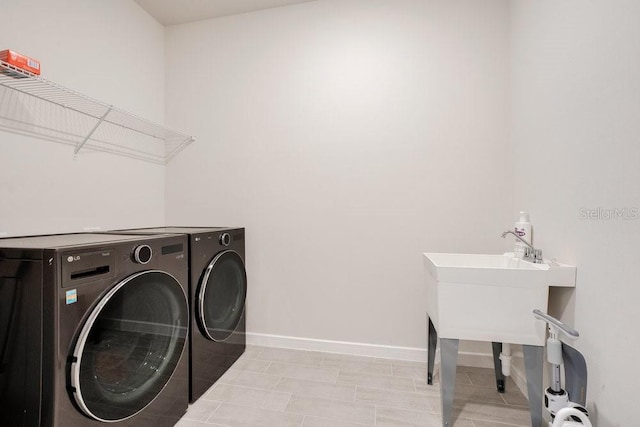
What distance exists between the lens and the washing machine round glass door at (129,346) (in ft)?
3.19

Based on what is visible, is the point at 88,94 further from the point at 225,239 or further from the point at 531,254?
the point at 531,254

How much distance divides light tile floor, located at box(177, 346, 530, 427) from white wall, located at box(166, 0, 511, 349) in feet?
0.84

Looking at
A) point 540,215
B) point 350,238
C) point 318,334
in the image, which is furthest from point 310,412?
point 540,215

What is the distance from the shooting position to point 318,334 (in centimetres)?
214

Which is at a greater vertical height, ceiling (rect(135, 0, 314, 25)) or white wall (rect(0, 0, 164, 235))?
ceiling (rect(135, 0, 314, 25))

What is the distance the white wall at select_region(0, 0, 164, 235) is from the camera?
140cm

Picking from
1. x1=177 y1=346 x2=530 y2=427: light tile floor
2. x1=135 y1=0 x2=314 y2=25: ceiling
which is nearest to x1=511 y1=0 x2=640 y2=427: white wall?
x1=177 y1=346 x2=530 y2=427: light tile floor

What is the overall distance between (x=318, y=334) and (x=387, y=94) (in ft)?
5.90

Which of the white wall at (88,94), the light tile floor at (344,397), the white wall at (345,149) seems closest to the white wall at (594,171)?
the white wall at (345,149)

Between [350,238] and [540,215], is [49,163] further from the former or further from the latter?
[540,215]

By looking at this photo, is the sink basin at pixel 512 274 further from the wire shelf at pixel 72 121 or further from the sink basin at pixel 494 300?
the wire shelf at pixel 72 121

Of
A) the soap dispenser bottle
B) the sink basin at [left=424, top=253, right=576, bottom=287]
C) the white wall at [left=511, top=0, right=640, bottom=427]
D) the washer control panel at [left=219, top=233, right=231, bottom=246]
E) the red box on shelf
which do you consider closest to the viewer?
the white wall at [left=511, top=0, right=640, bottom=427]

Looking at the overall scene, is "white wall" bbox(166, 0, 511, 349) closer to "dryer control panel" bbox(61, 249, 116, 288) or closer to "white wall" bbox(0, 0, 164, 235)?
"white wall" bbox(0, 0, 164, 235)

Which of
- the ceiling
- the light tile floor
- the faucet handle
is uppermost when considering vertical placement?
the ceiling
